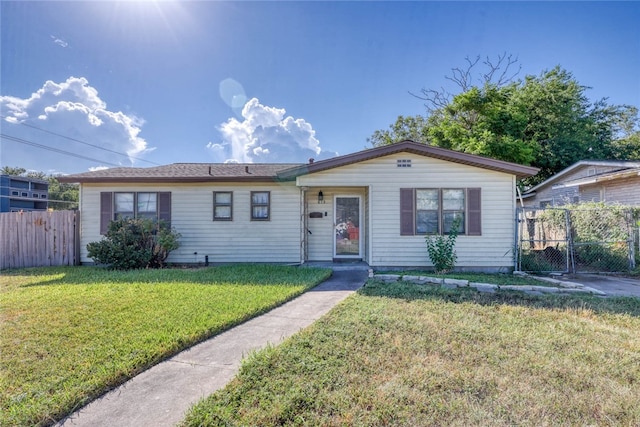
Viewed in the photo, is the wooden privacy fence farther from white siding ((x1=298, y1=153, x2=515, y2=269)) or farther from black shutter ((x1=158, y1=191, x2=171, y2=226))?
white siding ((x1=298, y1=153, x2=515, y2=269))

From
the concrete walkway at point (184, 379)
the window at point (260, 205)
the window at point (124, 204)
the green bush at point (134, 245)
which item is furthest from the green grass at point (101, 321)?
the window at point (124, 204)

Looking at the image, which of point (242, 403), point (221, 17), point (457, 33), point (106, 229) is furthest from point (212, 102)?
point (242, 403)

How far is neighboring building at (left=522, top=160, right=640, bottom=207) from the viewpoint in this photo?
11.5 metres

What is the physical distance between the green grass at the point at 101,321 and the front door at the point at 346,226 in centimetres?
215

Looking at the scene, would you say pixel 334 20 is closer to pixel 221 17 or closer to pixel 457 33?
pixel 221 17

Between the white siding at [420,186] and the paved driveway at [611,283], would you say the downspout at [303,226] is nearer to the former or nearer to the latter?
the white siding at [420,186]

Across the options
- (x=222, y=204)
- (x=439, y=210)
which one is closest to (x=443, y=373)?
(x=439, y=210)

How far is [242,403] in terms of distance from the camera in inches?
89.8

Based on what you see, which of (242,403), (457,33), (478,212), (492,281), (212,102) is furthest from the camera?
(212,102)

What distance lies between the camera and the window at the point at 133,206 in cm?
905

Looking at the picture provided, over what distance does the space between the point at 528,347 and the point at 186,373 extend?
11.9 feet

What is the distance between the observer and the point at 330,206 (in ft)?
31.3

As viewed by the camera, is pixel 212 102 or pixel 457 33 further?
pixel 212 102

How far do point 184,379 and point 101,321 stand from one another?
2.16m
